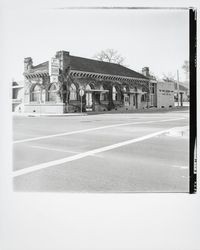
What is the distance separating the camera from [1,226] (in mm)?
3285

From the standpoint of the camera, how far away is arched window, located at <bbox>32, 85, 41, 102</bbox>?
435 centimetres

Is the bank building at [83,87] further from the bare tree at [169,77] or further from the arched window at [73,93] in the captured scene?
the bare tree at [169,77]

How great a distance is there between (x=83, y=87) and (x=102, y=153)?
1.14 metres

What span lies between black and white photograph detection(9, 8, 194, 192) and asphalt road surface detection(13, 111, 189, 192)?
1 cm

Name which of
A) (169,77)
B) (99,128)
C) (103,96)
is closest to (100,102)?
(103,96)

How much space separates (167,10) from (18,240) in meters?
3.23

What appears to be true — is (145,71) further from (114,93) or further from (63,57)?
(63,57)

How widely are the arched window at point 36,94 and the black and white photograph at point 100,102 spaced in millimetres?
15

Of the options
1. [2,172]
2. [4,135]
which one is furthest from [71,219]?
[4,135]

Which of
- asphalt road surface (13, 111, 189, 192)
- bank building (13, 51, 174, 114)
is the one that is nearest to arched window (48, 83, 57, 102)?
bank building (13, 51, 174, 114)

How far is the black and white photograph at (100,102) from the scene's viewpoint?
351cm

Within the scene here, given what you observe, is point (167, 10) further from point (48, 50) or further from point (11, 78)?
point (11, 78)

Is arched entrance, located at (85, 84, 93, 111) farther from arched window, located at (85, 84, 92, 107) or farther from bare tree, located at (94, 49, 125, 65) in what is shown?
bare tree, located at (94, 49, 125, 65)

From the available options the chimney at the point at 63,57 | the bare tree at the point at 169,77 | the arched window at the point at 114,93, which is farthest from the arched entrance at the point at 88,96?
the bare tree at the point at 169,77
